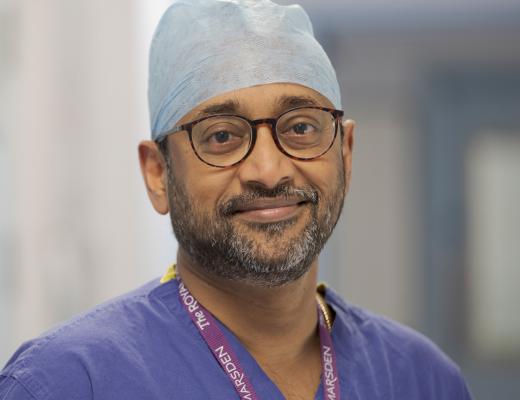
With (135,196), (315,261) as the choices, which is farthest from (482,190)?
(315,261)

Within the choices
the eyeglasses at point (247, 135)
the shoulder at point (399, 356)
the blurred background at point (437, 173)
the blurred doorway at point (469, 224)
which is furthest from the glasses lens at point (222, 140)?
the blurred doorway at point (469, 224)

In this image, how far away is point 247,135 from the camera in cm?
131

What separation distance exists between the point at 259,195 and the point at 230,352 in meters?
0.24

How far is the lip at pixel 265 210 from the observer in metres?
1.30

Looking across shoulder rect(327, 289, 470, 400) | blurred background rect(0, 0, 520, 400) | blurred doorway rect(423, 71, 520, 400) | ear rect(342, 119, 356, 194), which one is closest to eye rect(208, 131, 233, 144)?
ear rect(342, 119, 356, 194)

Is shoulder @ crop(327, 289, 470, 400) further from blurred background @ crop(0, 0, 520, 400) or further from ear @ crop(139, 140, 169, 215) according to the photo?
blurred background @ crop(0, 0, 520, 400)

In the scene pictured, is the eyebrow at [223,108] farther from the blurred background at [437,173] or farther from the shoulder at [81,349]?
the blurred background at [437,173]

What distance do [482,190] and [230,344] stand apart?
3.60 metres

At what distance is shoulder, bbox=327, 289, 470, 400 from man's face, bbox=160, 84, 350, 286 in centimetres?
25

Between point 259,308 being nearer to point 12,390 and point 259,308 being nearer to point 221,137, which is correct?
point 221,137

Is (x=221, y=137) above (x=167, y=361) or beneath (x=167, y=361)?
above

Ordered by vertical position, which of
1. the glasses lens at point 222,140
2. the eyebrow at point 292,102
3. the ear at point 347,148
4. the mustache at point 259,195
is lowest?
the mustache at point 259,195

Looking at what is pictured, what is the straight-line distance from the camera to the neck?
4.57 ft

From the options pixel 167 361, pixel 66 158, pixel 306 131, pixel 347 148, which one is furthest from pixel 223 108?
pixel 66 158
